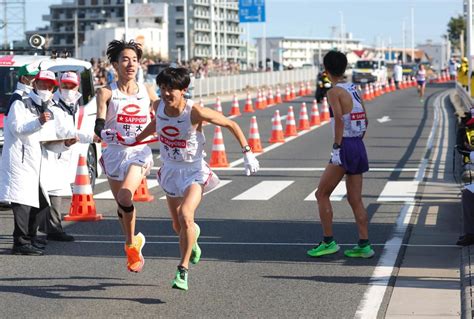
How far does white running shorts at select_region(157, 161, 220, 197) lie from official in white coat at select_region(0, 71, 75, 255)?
2.26 meters

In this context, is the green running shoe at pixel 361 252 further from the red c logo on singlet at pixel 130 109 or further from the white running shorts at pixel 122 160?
the red c logo on singlet at pixel 130 109

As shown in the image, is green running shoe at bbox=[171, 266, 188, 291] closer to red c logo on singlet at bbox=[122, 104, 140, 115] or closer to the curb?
red c logo on singlet at bbox=[122, 104, 140, 115]

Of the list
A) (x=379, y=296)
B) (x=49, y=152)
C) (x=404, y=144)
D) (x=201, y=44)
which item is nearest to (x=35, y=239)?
(x=49, y=152)

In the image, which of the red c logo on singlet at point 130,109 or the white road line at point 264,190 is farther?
the white road line at point 264,190

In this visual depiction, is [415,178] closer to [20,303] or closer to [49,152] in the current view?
[49,152]

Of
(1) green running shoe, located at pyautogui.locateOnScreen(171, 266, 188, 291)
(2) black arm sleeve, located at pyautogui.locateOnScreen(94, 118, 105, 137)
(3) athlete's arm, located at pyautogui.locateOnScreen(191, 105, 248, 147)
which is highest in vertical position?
(3) athlete's arm, located at pyautogui.locateOnScreen(191, 105, 248, 147)

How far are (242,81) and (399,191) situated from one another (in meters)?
54.6

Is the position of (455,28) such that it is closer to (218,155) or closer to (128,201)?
(218,155)

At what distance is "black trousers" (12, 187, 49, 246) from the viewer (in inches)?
445

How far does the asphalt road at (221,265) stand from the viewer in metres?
8.59

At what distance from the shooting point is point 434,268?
10.3m

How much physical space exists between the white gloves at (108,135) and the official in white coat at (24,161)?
1311mm

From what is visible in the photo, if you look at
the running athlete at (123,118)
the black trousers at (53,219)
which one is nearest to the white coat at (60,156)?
the black trousers at (53,219)

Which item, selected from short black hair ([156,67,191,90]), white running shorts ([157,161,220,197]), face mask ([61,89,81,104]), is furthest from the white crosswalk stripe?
short black hair ([156,67,191,90])
